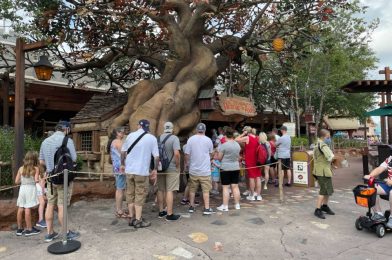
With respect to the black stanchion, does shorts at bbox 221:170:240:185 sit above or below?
above

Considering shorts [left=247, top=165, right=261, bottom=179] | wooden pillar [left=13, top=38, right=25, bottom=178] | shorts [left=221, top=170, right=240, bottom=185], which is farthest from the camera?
shorts [left=247, top=165, right=261, bottom=179]

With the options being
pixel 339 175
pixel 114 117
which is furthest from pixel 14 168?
pixel 339 175

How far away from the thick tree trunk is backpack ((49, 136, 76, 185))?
2.88 m

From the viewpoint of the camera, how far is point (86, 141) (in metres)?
10.7

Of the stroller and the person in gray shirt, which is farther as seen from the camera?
the person in gray shirt

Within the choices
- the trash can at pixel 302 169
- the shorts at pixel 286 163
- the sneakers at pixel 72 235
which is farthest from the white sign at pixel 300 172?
the sneakers at pixel 72 235

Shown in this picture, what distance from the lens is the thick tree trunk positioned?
877 cm

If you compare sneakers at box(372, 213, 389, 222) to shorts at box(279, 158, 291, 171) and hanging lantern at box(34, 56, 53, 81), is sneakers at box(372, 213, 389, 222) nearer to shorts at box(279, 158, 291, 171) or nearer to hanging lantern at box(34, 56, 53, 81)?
shorts at box(279, 158, 291, 171)

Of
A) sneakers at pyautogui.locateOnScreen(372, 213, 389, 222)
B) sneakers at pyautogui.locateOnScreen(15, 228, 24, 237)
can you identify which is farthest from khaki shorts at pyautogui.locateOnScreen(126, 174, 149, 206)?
sneakers at pyautogui.locateOnScreen(372, 213, 389, 222)

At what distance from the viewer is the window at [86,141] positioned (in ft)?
34.5

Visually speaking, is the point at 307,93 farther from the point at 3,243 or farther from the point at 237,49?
the point at 3,243

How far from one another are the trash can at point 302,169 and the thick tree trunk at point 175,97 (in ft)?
10.5

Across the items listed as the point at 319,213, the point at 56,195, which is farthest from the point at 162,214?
the point at 319,213

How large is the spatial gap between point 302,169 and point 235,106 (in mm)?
2699
